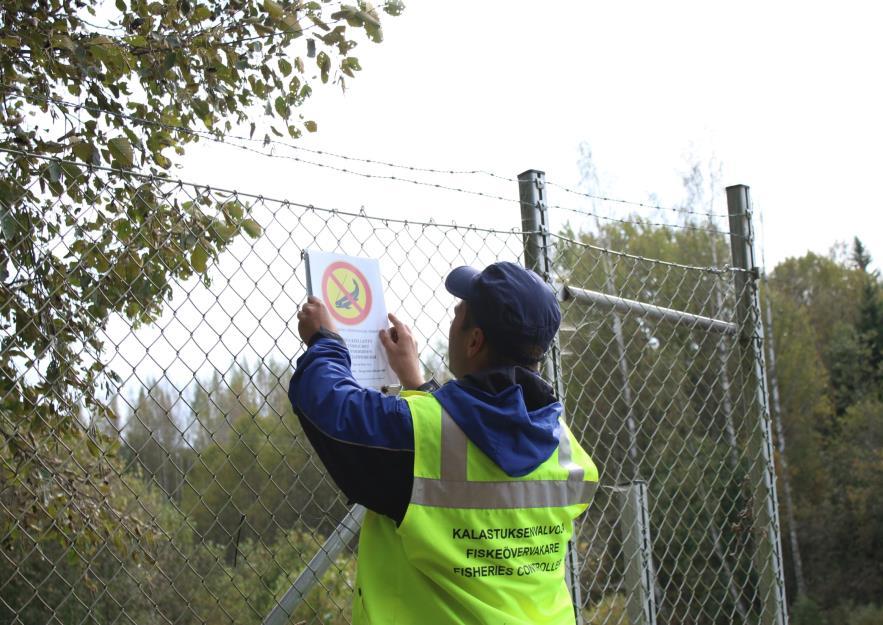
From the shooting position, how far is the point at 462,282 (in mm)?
1974

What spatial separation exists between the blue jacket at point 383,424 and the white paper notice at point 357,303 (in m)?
0.13

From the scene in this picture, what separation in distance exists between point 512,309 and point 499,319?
0.12 ft

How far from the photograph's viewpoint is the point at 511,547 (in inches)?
72.2

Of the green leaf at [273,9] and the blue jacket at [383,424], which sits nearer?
the blue jacket at [383,424]

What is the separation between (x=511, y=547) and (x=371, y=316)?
2.15ft

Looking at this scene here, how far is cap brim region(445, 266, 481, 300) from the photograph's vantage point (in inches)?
77.0

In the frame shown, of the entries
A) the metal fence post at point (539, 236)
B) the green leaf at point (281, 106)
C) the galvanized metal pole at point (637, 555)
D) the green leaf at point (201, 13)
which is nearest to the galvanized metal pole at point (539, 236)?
the metal fence post at point (539, 236)

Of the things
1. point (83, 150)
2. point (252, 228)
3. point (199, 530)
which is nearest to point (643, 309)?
point (252, 228)

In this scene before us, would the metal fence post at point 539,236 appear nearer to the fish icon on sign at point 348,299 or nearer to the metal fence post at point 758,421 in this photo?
the fish icon on sign at point 348,299

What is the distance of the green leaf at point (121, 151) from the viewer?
93.2 inches

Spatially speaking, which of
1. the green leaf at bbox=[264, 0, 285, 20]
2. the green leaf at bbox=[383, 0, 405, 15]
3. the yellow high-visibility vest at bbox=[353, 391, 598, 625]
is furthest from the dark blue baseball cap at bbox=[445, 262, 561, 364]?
the green leaf at bbox=[383, 0, 405, 15]

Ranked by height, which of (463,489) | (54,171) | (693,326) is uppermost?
(54,171)

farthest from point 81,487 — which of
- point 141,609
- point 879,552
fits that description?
point 879,552

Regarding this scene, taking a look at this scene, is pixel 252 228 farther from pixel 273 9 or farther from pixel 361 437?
pixel 273 9
